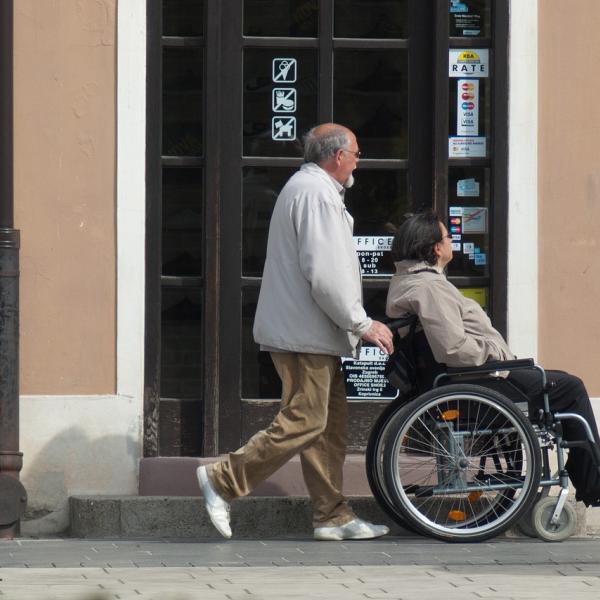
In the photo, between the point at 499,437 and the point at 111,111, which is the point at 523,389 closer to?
the point at 499,437

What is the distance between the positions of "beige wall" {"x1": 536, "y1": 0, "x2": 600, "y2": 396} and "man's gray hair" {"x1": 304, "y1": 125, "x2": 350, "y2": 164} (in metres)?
1.30

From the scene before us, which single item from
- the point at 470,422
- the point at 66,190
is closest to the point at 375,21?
the point at 66,190

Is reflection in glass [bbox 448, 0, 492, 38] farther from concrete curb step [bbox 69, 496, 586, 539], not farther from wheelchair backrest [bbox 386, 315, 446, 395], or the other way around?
concrete curb step [bbox 69, 496, 586, 539]

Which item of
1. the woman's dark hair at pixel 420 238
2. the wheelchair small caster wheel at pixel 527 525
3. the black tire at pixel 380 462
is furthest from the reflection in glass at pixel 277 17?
the wheelchair small caster wheel at pixel 527 525

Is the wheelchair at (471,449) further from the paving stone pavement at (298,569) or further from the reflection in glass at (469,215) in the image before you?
the reflection in glass at (469,215)

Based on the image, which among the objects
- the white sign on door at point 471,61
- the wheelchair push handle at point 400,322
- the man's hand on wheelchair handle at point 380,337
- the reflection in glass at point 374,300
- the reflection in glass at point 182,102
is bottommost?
the man's hand on wheelchair handle at point 380,337

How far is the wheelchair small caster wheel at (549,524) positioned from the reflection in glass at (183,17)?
2.82m

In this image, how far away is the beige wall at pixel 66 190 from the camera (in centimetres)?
873

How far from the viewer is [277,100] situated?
909cm

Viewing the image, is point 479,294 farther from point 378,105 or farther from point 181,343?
point 181,343

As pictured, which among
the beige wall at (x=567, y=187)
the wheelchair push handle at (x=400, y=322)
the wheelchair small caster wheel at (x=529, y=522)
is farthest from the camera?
the beige wall at (x=567, y=187)

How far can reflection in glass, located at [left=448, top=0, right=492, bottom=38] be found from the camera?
9.06 meters

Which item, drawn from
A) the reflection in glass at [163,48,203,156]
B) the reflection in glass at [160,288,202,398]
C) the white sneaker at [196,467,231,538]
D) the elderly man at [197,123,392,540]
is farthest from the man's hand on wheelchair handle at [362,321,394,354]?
the reflection in glass at [163,48,203,156]

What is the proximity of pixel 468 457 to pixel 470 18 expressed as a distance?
233 cm
